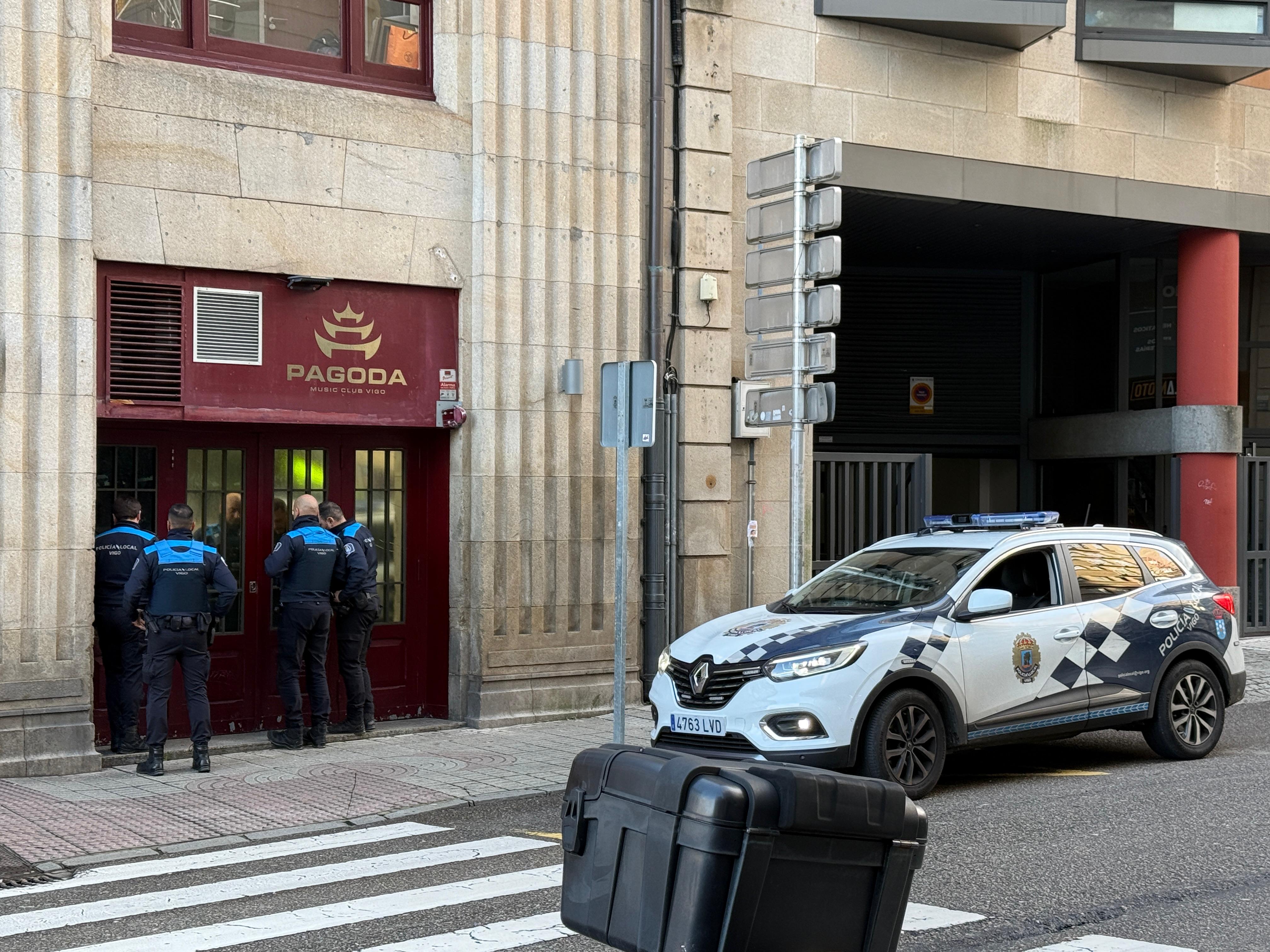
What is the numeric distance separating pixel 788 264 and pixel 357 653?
15.1 feet

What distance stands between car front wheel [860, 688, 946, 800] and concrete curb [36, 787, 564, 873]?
7.31ft

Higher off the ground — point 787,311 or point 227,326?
point 787,311

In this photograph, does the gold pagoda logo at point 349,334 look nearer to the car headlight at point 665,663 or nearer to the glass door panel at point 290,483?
the glass door panel at point 290,483

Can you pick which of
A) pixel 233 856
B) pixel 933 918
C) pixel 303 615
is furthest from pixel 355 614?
pixel 933 918

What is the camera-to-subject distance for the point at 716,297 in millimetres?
14258

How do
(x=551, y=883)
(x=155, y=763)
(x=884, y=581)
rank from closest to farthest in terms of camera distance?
1. (x=551, y=883)
2. (x=884, y=581)
3. (x=155, y=763)

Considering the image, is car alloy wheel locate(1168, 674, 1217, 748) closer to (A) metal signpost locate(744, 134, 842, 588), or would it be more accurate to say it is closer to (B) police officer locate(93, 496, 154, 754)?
(A) metal signpost locate(744, 134, 842, 588)

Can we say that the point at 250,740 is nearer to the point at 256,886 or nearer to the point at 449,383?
the point at 449,383

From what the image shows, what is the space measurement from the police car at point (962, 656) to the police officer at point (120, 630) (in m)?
4.08

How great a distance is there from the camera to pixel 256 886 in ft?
24.5

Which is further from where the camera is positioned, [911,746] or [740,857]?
[911,746]

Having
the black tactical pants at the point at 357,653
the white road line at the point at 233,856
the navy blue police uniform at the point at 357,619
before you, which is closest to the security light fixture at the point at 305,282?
the navy blue police uniform at the point at 357,619

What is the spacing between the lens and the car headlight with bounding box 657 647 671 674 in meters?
9.76

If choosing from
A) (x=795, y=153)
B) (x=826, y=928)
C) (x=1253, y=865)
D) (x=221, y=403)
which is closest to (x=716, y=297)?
(x=795, y=153)
